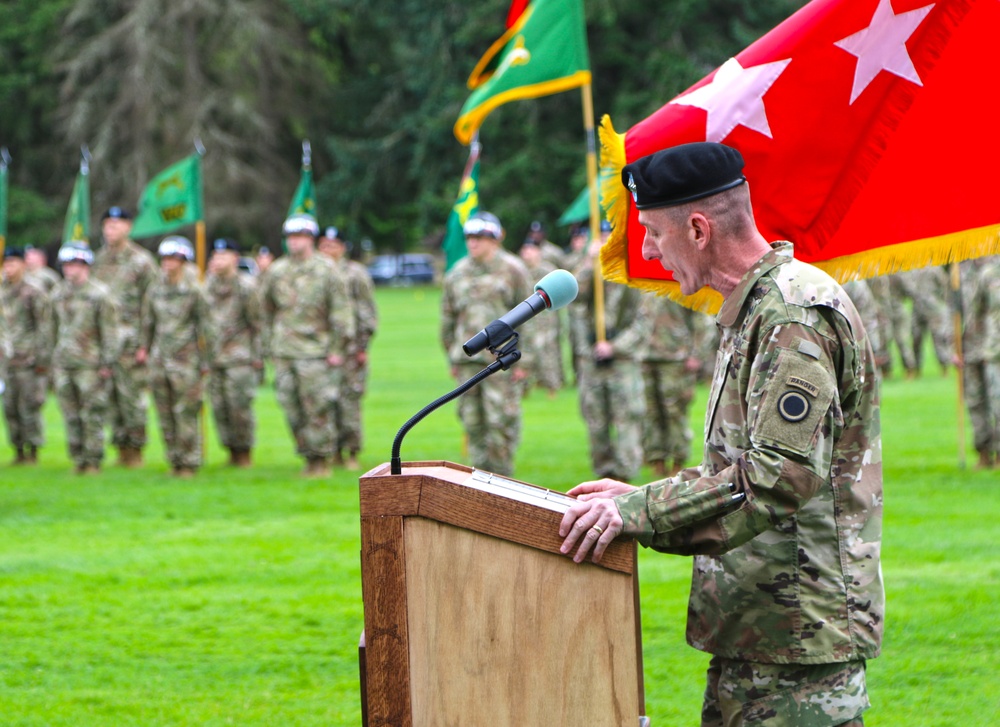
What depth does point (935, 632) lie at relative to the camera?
22.2 feet

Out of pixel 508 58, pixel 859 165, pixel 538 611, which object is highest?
pixel 508 58

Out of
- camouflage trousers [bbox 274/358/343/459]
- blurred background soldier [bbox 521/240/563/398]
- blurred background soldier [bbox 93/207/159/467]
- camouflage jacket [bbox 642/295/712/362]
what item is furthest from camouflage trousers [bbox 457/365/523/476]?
blurred background soldier [bbox 521/240/563/398]

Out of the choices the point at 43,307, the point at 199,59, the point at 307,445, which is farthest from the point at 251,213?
the point at 307,445

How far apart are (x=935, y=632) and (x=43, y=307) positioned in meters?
12.1

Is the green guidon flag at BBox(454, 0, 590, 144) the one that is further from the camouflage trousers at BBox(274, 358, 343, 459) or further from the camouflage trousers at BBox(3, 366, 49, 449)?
the camouflage trousers at BBox(3, 366, 49, 449)

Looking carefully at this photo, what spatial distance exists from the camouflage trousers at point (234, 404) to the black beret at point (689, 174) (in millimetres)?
11555

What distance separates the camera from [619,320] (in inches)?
481

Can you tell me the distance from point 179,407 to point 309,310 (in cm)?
184

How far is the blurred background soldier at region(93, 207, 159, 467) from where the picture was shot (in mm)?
14406

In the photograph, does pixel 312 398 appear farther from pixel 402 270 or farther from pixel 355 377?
pixel 402 270

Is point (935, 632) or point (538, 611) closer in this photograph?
point (538, 611)

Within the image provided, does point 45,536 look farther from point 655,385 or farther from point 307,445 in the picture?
point 655,385

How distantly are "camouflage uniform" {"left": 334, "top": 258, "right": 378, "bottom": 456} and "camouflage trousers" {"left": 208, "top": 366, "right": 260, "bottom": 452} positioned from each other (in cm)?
102

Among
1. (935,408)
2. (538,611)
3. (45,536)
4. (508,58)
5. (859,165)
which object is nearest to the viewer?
(538,611)
